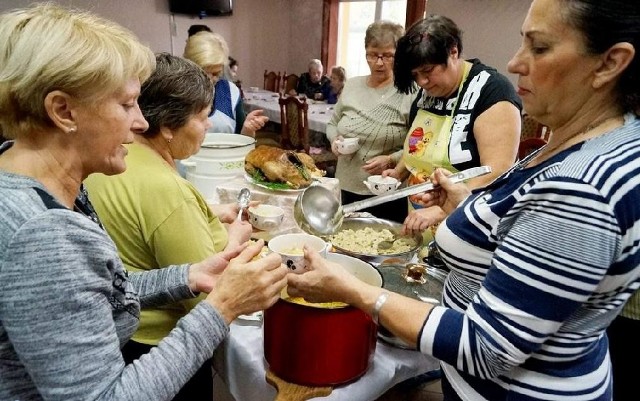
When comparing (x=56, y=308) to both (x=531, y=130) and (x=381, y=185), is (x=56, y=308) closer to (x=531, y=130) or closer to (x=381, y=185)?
(x=381, y=185)

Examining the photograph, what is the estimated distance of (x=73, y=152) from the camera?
80 centimetres

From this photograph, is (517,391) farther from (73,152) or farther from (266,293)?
(73,152)

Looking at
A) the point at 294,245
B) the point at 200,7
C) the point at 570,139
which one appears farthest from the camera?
the point at 200,7

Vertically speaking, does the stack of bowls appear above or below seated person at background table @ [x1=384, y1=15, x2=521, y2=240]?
below

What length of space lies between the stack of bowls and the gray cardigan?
122cm

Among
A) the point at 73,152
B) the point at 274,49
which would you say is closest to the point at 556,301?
the point at 73,152

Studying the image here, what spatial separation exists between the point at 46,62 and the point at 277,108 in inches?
207

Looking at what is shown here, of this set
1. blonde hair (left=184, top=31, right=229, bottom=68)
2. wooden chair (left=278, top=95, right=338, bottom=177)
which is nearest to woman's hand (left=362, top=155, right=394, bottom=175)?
blonde hair (left=184, top=31, right=229, bottom=68)

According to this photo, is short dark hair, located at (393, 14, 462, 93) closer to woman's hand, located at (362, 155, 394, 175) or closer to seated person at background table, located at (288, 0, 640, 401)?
woman's hand, located at (362, 155, 394, 175)

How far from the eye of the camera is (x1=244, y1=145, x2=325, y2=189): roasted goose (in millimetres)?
1900

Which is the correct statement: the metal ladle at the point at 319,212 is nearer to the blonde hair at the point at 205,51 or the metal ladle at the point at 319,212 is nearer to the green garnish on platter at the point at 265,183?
the green garnish on platter at the point at 265,183

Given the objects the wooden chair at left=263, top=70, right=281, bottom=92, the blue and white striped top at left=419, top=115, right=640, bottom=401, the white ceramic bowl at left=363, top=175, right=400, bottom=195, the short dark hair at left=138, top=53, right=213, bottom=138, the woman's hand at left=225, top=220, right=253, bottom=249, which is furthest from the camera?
the wooden chair at left=263, top=70, right=281, bottom=92

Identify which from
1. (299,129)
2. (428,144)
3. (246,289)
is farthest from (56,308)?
(299,129)

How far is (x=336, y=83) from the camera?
629 centimetres
